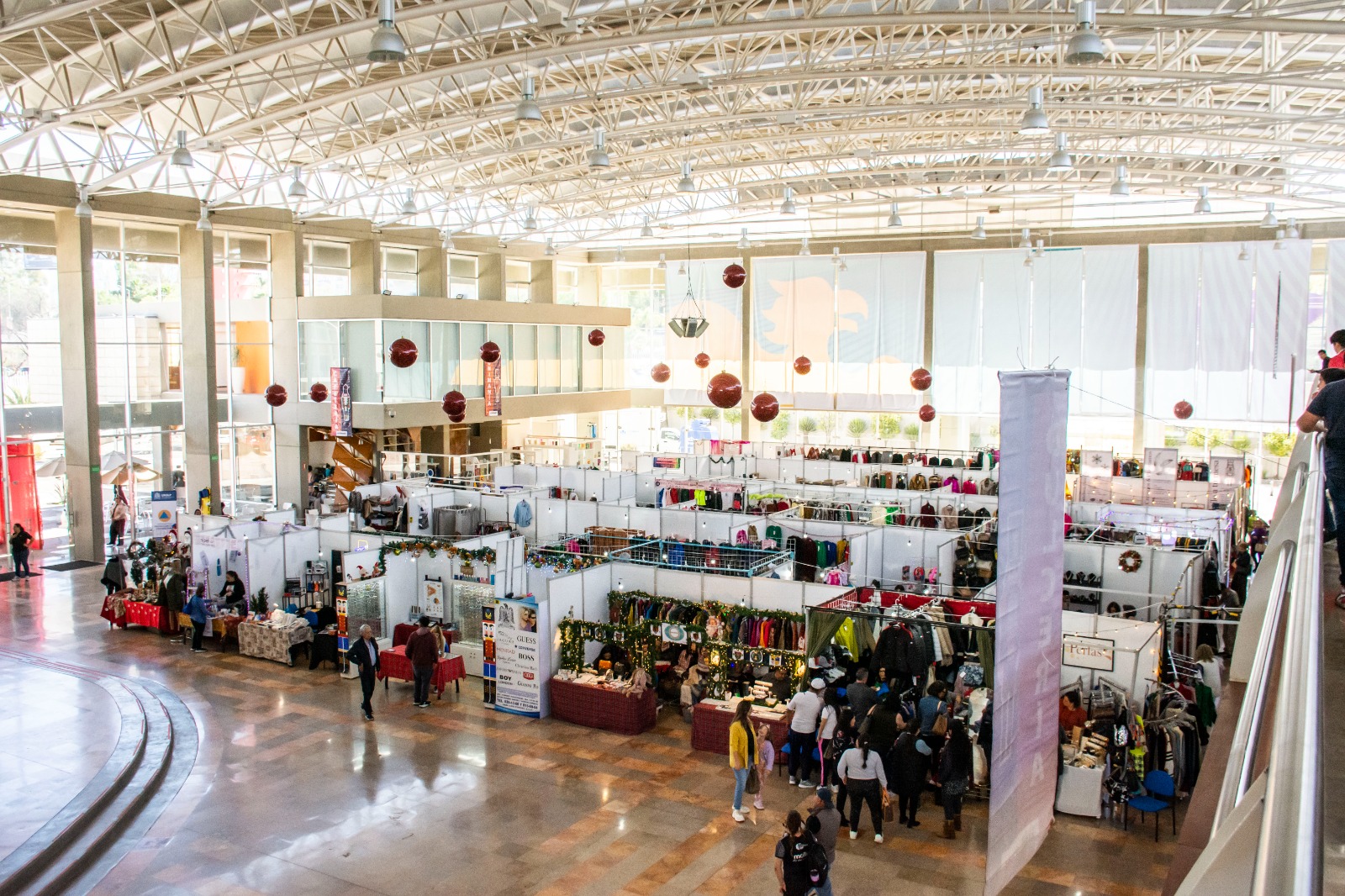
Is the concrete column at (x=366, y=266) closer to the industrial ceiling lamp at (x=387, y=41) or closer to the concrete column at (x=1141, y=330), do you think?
the industrial ceiling lamp at (x=387, y=41)

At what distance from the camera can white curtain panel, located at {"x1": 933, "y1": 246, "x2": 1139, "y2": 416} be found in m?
28.8

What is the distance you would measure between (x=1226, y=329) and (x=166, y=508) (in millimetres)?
26612

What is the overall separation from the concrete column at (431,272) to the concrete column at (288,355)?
506 cm

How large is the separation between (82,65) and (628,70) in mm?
Answer: 9446

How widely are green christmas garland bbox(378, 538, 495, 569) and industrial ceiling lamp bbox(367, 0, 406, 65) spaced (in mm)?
6970

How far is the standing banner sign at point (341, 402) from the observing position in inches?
971

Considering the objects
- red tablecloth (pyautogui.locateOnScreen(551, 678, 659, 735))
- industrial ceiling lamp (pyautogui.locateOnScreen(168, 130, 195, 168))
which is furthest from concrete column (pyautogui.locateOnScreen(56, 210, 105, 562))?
red tablecloth (pyautogui.locateOnScreen(551, 678, 659, 735))

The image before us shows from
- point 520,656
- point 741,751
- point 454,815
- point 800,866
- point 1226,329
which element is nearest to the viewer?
point 800,866

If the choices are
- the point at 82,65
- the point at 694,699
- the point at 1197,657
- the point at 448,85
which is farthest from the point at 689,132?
the point at 1197,657

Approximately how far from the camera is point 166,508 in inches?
774

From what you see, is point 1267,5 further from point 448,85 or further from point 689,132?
point 448,85

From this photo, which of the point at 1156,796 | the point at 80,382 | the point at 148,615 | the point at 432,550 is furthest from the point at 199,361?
the point at 1156,796

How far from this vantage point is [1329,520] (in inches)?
161

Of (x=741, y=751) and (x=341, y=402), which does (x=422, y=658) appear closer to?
(x=741, y=751)
